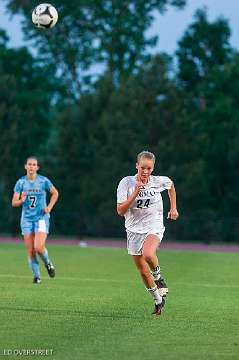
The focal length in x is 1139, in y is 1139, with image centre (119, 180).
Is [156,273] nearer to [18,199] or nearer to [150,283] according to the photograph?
[150,283]

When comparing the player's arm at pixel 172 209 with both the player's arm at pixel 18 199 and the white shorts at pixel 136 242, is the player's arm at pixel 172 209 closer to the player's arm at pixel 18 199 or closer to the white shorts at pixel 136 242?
the white shorts at pixel 136 242

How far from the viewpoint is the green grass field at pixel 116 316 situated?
37.3ft

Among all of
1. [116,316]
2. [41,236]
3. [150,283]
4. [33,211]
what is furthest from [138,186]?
[33,211]

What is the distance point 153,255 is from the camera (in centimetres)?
1495

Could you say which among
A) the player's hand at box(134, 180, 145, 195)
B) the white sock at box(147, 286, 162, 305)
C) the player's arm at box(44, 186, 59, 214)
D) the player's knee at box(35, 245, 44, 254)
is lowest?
the white sock at box(147, 286, 162, 305)

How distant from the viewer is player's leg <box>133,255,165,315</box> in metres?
15.0

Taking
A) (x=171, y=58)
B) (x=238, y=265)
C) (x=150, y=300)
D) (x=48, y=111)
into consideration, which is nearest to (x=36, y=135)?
(x=48, y=111)

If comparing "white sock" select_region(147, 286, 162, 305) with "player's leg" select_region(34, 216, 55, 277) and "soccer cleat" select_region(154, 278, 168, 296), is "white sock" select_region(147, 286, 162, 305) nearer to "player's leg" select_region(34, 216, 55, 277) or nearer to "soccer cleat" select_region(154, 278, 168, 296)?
"soccer cleat" select_region(154, 278, 168, 296)

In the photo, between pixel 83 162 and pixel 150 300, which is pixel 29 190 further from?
pixel 83 162

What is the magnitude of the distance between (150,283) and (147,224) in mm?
801

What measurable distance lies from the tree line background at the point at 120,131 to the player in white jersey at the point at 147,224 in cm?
3573

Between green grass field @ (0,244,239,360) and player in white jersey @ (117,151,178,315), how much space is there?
45 cm

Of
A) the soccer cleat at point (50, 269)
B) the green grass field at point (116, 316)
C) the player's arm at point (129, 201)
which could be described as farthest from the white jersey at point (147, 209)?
the soccer cleat at point (50, 269)

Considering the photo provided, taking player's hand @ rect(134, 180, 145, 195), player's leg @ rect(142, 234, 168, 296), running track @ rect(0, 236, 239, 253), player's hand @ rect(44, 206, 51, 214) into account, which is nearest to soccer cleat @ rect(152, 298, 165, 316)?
player's leg @ rect(142, 234, 168, 296)
